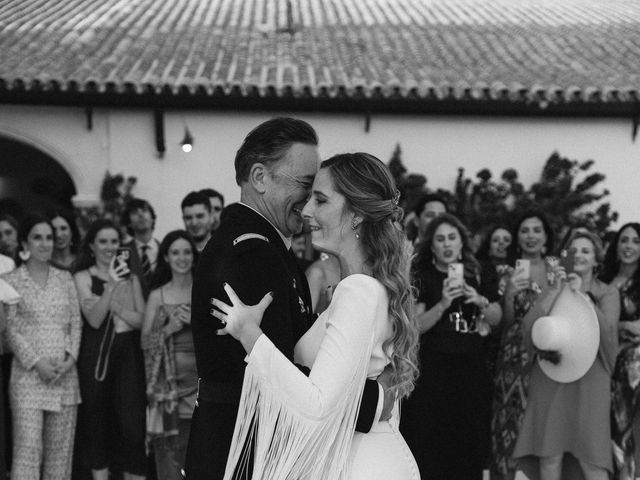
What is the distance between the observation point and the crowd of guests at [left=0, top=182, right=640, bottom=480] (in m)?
5.72

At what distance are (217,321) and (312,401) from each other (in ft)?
1.40

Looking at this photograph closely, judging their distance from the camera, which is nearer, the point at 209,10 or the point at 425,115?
the point at 425,115

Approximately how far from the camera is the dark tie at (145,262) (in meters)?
6.53

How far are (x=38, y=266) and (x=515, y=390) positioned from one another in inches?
132

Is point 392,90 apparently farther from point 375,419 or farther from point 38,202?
point 375,419

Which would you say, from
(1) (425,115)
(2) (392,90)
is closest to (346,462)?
(2) (392,90)

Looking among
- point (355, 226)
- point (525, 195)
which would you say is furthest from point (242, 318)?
point (525, 195)

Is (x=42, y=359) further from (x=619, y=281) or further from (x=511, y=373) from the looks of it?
(x=619, y=281)

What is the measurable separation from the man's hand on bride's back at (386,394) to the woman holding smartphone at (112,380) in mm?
3537

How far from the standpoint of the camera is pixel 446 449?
5.92m

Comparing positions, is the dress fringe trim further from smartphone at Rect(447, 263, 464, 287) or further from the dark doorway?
the dark doorway

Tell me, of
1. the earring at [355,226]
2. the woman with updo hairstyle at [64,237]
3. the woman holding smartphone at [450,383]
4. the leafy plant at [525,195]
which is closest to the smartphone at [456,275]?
the woman holding smartphone at [450,383]

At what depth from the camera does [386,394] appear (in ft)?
8.69

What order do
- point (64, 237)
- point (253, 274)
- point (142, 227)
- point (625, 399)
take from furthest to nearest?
1. point (142, 227)
2. point (64, 237)
3. point (625, 399)
4. point (253, 274)
